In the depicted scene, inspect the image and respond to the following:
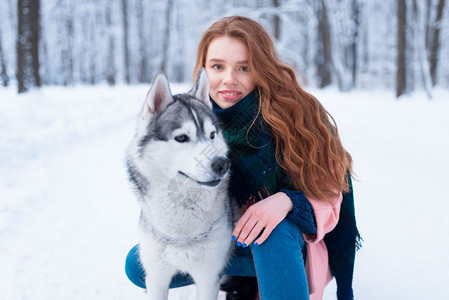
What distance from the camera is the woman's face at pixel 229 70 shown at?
5.33 feet

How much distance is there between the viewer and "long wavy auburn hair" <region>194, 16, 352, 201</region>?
149cm

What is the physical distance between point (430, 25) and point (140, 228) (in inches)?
664

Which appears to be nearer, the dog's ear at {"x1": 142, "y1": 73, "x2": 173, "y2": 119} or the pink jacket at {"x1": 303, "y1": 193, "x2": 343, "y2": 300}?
the dog's ear at {"x1": 142, "y1": 73, "x2": 173, "y2": 119}

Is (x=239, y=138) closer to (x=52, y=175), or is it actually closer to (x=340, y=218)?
(x=340, y=218)

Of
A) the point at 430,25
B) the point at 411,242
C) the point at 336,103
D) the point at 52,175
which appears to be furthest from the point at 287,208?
the point at 430,25

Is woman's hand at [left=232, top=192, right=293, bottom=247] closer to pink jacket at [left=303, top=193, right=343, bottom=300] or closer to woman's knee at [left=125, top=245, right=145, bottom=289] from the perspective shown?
pink jacket at [left=303, top=193, right=343, bottom=300]

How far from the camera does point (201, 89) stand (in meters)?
1.52

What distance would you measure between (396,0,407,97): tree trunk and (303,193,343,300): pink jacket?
28.2 feet

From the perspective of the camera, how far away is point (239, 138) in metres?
1.53

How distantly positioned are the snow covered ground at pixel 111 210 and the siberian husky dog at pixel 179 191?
569 mm

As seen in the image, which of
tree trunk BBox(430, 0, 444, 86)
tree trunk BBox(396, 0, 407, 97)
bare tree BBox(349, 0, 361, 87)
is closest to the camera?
tree trunk BBox(396, 0, 407, 97)

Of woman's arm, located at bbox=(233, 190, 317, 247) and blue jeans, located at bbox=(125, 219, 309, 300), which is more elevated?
woman's arm, located at bbox=(233, 190, 317, 247)

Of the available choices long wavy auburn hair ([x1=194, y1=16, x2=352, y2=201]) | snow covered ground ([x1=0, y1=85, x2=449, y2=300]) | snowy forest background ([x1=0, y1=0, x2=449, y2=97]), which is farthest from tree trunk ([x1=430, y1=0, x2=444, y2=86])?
long wavy auburn hair ([x1=194, y1=16, x2=352, y2=201])

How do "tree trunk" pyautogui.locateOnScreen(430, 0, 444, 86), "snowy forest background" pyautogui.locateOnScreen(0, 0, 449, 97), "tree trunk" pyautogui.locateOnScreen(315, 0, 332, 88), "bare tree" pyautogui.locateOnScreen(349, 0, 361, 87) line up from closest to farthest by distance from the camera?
"snowy forest background" pyautogui.locateOnScreen(0, 0, 449, 97), "tree trunk" pyautogui.locateOnScreen(430, 0, 444, 86), "tree trunk" pyautogui.locateOnScreen(315, 0, 332, 88), "bare tree" pyautogui.locateOnScreen(349, 0, 361, 87)
